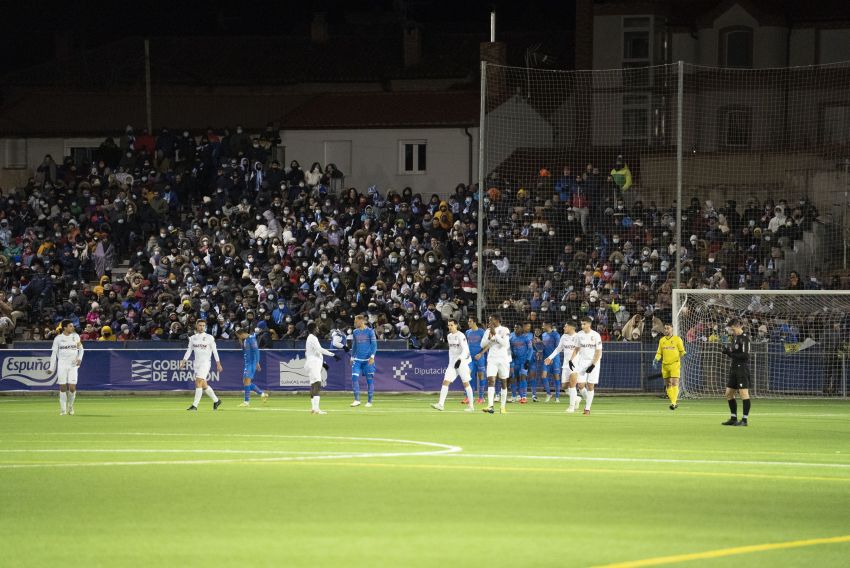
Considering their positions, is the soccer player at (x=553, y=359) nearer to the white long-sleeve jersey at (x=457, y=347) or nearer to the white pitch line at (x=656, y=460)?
the white long-sleeve jersey at (x=457, y=347)

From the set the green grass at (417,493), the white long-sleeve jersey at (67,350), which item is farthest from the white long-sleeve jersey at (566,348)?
the white long-sleeve jersey at (67,350)

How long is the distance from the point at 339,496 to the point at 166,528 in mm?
2519

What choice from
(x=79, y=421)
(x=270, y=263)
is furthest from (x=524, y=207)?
(x=79, y=421)

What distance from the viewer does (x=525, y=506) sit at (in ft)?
44.4

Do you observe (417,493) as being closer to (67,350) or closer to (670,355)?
(67,350)

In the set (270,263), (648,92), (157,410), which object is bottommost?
(157,410)

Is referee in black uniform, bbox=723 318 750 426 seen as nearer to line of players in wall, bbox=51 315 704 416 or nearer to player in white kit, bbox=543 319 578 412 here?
line of players in wall, bbox=51 315 704 416

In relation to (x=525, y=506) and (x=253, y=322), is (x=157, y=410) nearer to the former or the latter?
(x=253, y=322)

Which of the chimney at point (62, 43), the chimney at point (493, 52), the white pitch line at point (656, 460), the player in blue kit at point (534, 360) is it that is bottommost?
the white pitch line at point (656, 460)

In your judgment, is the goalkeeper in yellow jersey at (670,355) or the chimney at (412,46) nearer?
the goalkeeper in yellow jersey at (670,355)

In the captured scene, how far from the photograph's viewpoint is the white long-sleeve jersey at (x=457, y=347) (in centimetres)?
3083

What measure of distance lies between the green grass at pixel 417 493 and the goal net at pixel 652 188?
1498 centimetres

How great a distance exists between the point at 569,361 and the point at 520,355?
391cm

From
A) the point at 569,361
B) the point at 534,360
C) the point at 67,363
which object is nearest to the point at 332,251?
the point at 534,360
